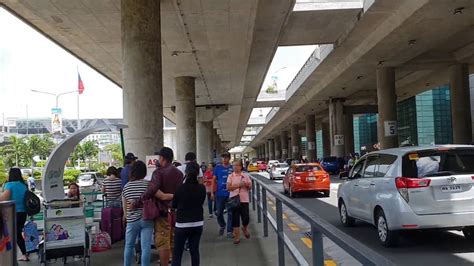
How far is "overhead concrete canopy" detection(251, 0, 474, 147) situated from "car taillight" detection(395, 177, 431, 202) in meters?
12.7

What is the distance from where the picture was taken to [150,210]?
7059 millimetres

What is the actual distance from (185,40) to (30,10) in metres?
5.91

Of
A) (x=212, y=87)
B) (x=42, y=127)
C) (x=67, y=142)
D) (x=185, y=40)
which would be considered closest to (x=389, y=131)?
(x=212, y=87)

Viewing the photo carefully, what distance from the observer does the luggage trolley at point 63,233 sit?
8219 mm

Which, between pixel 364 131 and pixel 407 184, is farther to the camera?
pixel 364 131

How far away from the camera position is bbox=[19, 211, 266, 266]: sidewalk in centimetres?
873

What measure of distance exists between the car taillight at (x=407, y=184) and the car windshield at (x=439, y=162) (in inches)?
6.0

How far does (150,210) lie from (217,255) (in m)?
2.68

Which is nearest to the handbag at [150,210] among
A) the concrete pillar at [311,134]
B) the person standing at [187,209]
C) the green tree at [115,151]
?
the person standing at [187,209]

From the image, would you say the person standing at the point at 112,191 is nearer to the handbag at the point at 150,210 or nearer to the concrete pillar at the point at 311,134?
the handbag at the point at 150,210

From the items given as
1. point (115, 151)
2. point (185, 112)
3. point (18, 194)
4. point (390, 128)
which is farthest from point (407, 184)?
point (115, 151)

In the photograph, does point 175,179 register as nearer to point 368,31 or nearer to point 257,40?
point 257,40

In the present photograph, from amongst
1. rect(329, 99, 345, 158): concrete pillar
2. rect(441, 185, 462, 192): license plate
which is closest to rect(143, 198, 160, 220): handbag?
rect(441, 185, 462, 192): license plate

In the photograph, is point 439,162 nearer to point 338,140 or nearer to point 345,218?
point 345,218
